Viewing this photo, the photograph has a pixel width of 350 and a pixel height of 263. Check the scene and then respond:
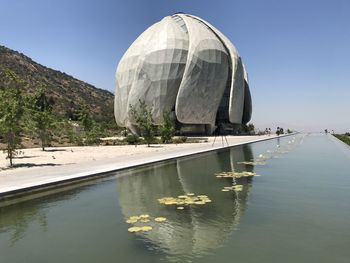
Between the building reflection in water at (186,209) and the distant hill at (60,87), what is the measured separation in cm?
6617

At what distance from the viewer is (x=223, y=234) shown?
666 cm

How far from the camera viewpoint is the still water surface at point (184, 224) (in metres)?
5.74

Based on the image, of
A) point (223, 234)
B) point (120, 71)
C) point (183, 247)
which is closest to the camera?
point (183, 247)

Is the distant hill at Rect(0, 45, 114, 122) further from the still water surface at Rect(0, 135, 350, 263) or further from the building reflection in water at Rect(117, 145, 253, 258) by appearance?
the still water surface at Rect(0, 135, 350, 263)

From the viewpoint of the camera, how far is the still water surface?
574cm

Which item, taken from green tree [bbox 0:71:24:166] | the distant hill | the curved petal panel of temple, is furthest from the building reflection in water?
the distant hill

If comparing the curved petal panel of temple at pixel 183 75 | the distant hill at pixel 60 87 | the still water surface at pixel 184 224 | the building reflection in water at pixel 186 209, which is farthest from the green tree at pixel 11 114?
the distant hill at pixel 60 87

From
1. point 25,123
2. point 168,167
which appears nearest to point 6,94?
point 25,123

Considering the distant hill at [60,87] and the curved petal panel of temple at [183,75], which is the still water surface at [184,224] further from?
the distant hill at [60,87]

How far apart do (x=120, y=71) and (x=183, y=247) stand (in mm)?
57874

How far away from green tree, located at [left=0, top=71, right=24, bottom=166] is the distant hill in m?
59.9

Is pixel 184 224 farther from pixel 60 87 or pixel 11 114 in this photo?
pixel 60 87

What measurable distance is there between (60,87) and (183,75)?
2085 inches

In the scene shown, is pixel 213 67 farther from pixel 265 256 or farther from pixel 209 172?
pixel 265 256
